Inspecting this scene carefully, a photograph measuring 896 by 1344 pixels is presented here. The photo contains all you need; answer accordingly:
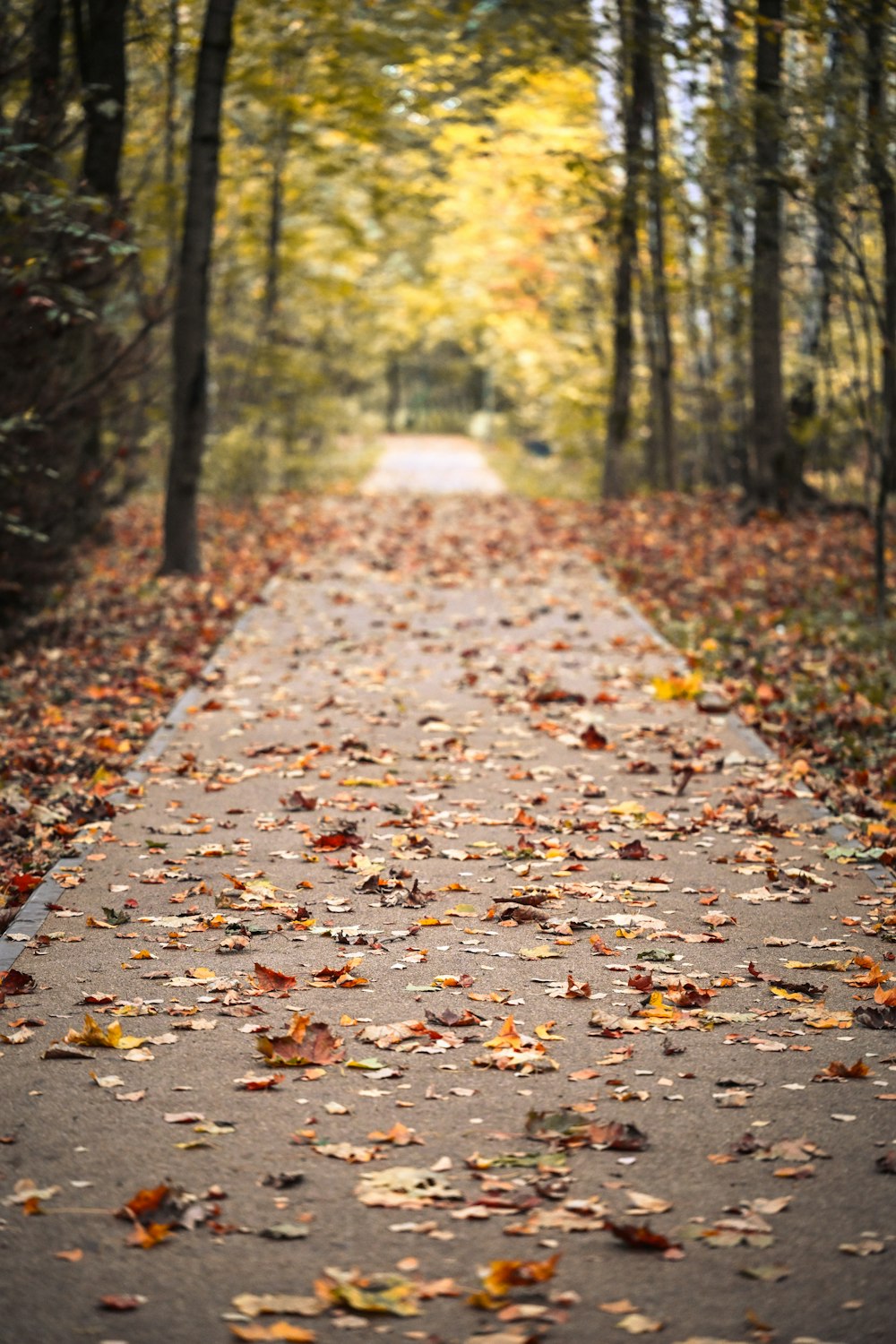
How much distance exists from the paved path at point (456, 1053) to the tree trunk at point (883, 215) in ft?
13.7

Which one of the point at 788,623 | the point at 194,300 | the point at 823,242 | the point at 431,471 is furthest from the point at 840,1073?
the point at 431,471

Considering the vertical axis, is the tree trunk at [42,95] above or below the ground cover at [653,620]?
above

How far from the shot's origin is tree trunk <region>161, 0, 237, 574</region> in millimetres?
15000

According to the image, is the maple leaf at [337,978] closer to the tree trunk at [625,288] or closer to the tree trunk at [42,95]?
the tree trunk at [42,95]

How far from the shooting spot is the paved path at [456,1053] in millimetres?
3625

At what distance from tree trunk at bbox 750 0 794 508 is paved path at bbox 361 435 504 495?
1188cm

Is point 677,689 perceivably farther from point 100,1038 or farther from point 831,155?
point 100,1038

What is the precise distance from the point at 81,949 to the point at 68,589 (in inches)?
340

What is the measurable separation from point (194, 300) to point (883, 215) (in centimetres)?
707

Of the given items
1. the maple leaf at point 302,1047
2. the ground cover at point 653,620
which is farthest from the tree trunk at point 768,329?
the maple leaf at point 302,1047

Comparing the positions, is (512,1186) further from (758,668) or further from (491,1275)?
(758,668)

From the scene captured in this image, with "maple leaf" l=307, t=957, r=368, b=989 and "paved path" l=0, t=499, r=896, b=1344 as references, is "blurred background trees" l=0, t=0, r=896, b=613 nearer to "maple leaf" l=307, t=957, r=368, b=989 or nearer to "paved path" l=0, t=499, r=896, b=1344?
"paved path" l=0, t=499, r=896, b=1344

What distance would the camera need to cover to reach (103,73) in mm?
15008

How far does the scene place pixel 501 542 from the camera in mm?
20844
